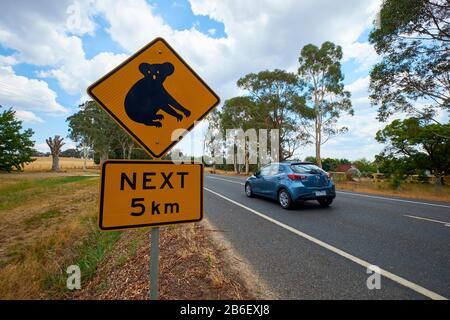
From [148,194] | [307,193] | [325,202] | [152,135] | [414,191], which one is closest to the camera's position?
[148,194]

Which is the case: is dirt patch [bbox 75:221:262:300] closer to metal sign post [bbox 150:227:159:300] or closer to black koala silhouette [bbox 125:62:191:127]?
metal sign post [bbox 150:227:159:300]

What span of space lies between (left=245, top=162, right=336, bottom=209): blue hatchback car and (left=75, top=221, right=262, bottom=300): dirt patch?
350 cm

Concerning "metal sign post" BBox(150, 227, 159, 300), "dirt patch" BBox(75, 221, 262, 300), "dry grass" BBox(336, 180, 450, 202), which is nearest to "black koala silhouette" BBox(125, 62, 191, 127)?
"metal sign post" BBox(150, 227, 159, 300)

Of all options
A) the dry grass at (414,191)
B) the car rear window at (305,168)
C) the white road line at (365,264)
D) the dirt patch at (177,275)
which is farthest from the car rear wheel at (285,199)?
the dry grass at (414,191)

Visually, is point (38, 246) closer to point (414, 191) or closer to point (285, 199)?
point (285, 199)

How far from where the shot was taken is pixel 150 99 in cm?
190

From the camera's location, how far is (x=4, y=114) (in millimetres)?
30188

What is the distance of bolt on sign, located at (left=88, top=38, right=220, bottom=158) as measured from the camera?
1.81m

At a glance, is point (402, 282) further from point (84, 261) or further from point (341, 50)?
point (341, 50)

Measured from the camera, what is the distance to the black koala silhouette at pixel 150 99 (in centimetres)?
185

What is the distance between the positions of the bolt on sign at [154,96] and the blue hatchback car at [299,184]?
17.5 feet

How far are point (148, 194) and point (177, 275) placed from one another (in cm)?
168

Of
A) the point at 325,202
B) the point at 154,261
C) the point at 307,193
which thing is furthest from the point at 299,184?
the point at 154,261

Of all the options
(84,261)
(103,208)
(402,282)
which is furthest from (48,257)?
(402,282)
